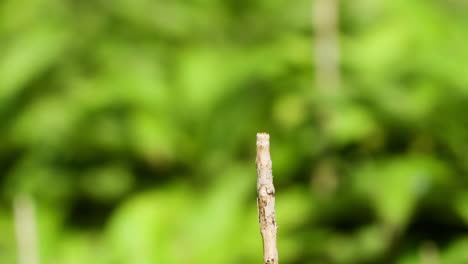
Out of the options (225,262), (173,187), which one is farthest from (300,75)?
(225,262)

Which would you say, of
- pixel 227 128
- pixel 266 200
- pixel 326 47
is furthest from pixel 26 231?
pixel 266 200

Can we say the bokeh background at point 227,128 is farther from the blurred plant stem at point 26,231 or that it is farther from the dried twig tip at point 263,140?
the dried twig tip at point 263,140

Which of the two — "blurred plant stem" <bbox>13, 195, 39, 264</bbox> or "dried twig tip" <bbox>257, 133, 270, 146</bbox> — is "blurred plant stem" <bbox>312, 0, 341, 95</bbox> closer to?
"blurred plant stem" <bbox>13, 195, 39, 264</bbox>

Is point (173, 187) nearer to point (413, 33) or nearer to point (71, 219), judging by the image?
point (71, 219)

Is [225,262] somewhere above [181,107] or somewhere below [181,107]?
below

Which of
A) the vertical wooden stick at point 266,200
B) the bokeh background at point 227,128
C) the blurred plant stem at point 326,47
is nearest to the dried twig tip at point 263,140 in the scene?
the vertical wooden stick at point 266,200

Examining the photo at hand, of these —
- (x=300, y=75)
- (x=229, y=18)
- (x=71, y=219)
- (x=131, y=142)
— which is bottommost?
(x=71, y=219)

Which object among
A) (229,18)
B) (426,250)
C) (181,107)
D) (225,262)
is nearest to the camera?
(426,250)
